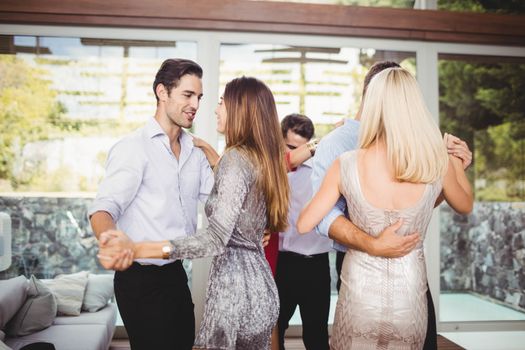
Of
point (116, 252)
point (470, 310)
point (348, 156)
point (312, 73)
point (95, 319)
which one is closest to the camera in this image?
point (116, 252)

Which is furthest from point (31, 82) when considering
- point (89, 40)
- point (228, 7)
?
point (228, 7)

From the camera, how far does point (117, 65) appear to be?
3.83m

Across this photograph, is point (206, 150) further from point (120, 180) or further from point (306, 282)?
point (306, 282)

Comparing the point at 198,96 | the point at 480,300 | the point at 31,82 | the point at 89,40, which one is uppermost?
the point at 89,40

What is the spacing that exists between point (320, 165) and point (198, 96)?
0.63 metres

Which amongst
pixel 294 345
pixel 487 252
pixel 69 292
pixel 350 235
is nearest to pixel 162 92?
pixel 350 235

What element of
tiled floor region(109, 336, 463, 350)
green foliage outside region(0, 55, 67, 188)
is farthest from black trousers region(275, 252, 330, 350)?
green foliage outside region(0, 55, 67, 188)

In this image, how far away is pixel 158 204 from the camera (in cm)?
193

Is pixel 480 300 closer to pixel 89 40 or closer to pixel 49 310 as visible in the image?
pixel 49 310

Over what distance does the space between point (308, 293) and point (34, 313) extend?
65.1 inches

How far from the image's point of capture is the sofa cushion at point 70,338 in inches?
103

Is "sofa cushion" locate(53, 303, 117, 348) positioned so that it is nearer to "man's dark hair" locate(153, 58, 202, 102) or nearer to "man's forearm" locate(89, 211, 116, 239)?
"man's forearm" locate(89, 211, 116, 239)

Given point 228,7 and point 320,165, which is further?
point 228,7

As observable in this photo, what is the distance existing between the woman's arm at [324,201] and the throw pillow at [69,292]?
2180 millimetres
